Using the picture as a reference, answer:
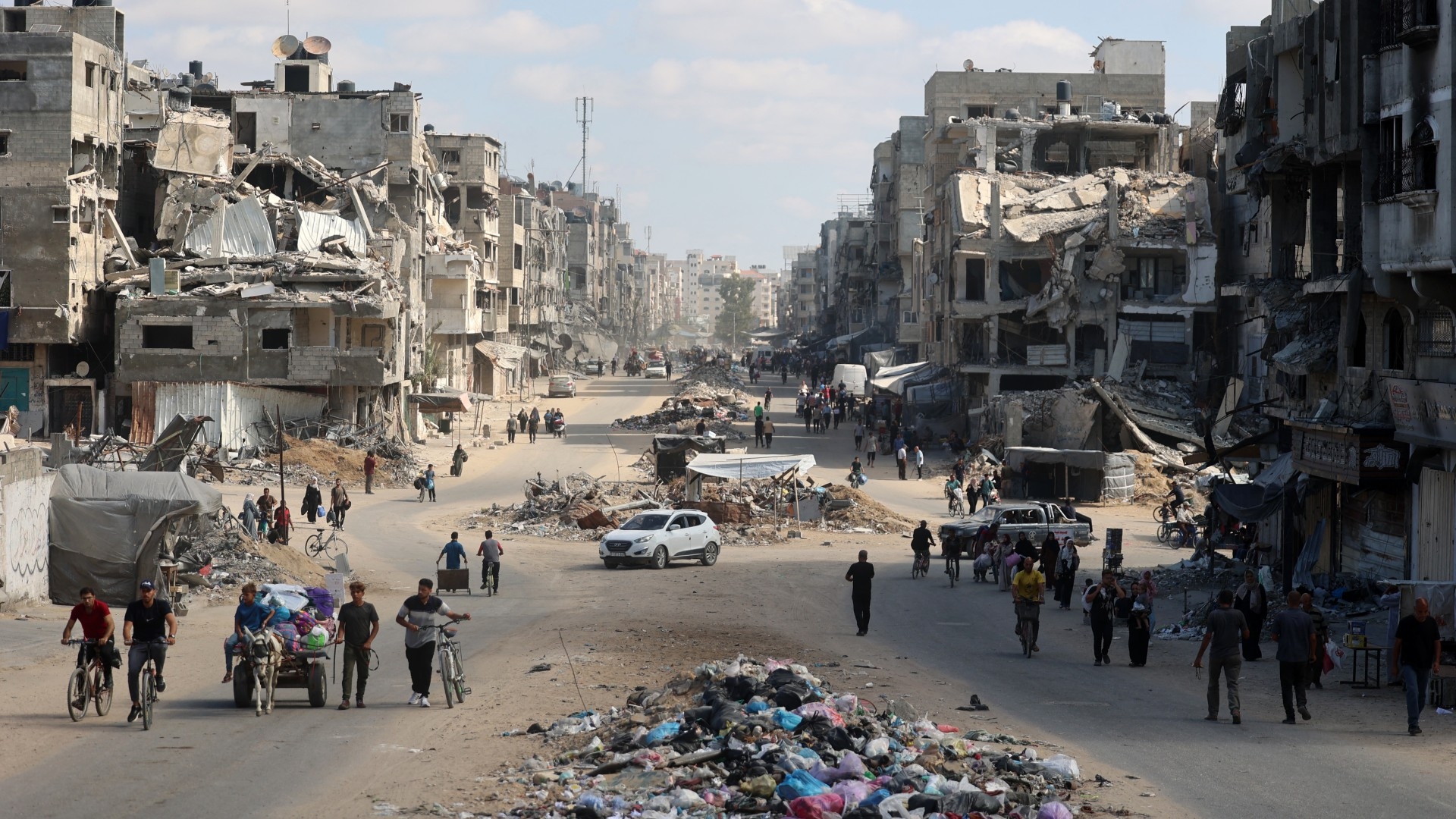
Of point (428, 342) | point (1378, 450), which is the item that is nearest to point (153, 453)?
point (1378, 450)

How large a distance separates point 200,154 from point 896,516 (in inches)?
1437

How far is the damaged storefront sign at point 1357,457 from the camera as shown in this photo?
2381 centimetres

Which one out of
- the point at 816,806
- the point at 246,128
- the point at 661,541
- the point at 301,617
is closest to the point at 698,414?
the point at 246,128

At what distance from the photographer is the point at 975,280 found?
206 ft

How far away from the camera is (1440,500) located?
22688 mm

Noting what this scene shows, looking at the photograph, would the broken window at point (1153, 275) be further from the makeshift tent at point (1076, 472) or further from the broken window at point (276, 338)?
the broken window at point (276, 338)

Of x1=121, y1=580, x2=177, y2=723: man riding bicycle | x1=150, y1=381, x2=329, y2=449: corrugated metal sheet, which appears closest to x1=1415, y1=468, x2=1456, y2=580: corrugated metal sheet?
x1=121, y1=580, x2=177, y2=723: man riding bicycle

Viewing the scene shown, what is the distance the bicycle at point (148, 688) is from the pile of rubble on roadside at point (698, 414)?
44.2 m

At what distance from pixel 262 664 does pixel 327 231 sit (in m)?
46.8

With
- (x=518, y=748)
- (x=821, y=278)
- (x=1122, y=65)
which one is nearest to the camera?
(x=518, y=748)

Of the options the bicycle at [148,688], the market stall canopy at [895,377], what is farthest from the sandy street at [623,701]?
the market stall canopy at [895,377]

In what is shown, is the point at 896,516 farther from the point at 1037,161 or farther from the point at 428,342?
the point at 428,342

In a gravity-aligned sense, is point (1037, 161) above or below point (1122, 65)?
below

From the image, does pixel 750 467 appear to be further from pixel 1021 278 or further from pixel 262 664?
pixel 262 664
